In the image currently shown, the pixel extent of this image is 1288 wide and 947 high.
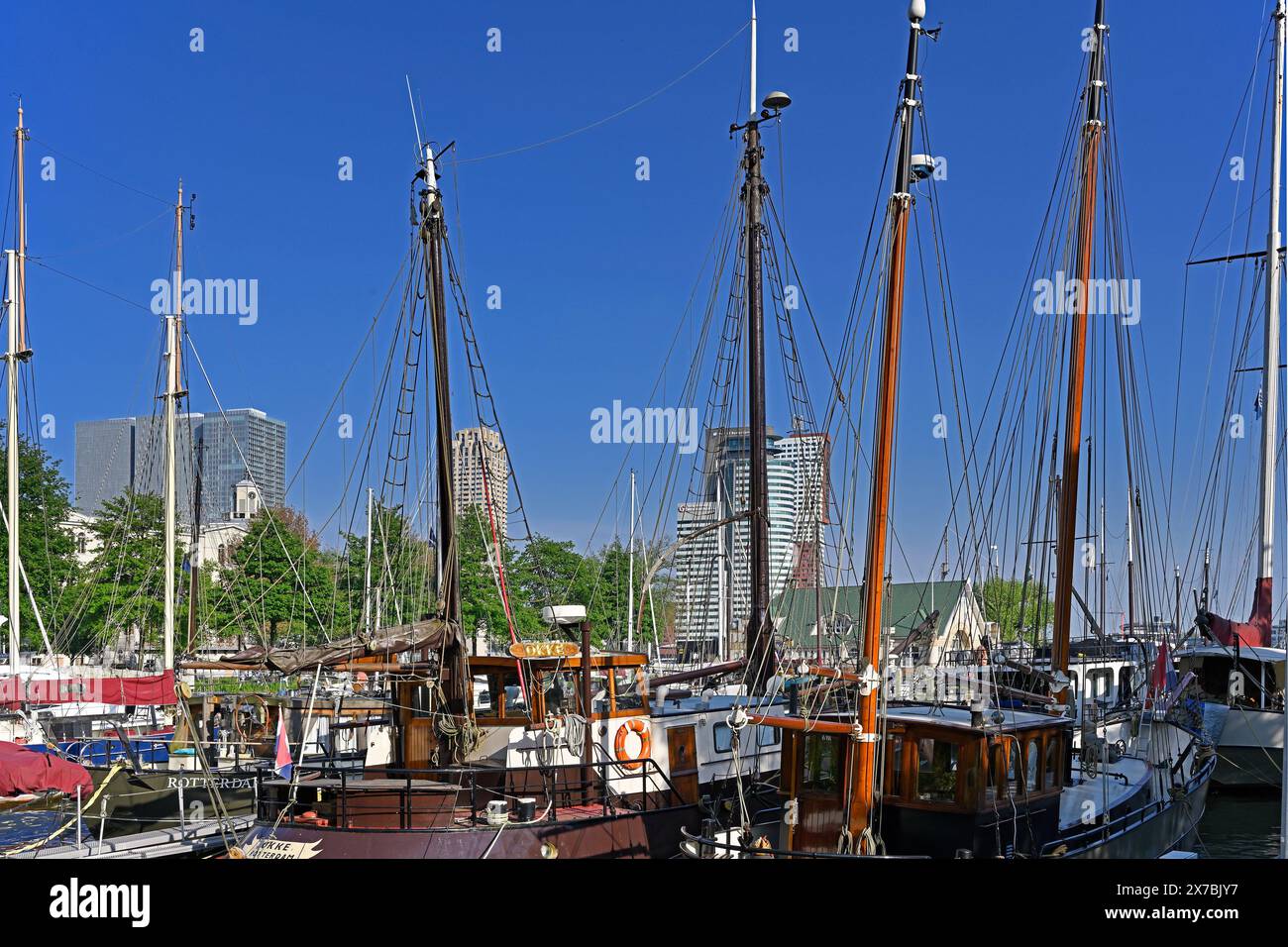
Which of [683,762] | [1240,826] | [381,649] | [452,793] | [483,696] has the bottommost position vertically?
[1240,826]

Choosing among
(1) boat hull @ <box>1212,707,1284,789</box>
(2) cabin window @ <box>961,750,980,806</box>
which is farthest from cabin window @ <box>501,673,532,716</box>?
(1) boat hull @ <box>1212,707,1284,789</box>

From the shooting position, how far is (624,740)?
20234 mm

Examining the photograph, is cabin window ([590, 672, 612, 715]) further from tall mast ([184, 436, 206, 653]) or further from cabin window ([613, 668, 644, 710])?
tall mast ([184, 436, 206, 653])

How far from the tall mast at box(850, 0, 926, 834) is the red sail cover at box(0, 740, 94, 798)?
478 inches

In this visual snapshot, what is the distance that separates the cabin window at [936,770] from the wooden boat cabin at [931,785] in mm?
14

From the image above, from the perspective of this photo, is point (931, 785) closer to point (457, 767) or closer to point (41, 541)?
point (457, 767)

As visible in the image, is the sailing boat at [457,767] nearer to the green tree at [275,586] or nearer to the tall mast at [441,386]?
the tall mast at [441,386]

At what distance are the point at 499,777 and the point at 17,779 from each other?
24.1ft

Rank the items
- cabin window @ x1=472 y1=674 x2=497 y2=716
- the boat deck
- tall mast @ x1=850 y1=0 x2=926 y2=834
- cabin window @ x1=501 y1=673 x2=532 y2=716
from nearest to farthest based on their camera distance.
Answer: tall mast @ x1=850 y1=0 x2=926 y2=834, the boat deck, cabin window @ x1=501 y1=673 x2=532 y2=716, cabin window @ x1=472 y1=674 x2=497 y2=716

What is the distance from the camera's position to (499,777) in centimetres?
1875

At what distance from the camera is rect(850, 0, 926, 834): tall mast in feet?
48.3

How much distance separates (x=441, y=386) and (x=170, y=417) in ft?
67.0

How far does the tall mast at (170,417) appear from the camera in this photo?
1382 inches

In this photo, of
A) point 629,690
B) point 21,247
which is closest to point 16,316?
point 21,247
